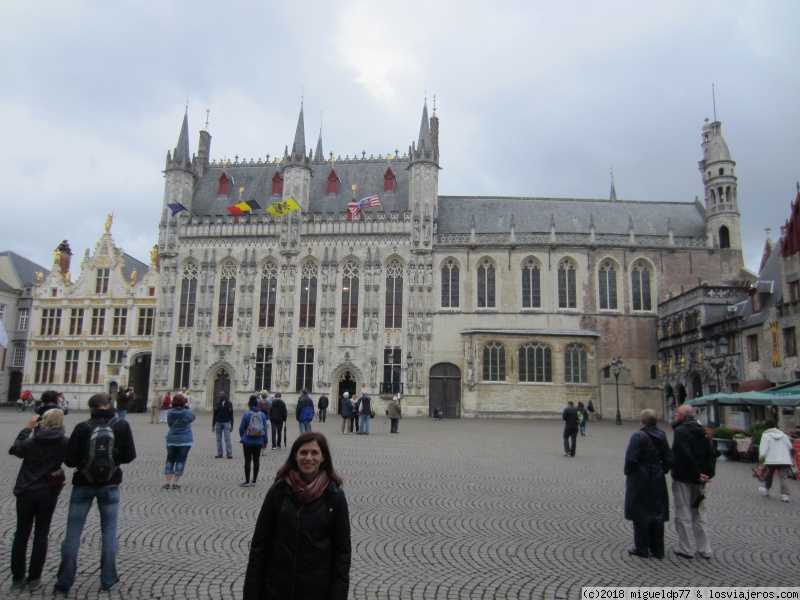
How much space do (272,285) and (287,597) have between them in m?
42.4

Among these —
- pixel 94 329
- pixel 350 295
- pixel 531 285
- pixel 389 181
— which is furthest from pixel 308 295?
pixel 94 329

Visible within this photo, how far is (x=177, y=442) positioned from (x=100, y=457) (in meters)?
5.68

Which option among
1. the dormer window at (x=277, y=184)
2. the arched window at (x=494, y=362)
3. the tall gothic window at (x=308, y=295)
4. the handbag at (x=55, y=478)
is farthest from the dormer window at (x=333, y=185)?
the handbag at (x=55, y=478)

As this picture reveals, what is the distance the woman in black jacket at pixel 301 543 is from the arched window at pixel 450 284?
3975 cm

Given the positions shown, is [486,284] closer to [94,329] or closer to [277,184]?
[277,184]

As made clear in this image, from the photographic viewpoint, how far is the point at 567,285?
43.7 meters

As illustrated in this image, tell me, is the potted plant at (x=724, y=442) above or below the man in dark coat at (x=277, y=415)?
below

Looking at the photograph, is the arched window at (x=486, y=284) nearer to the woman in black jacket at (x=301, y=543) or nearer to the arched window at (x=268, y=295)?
the arched window at (x=268, y=295)

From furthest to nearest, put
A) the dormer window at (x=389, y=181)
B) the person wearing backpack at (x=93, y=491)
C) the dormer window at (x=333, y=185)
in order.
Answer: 1. the dormer window at (x=333, y=185)
2. the dormer window at (x=389, y=181)
3. the person wearing backpack at (x=93, y=491)

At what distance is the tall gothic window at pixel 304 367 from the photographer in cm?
4347

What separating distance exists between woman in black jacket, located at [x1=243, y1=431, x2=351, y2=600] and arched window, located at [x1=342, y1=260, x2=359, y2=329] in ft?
130

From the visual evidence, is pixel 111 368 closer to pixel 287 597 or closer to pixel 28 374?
pixel 28 374

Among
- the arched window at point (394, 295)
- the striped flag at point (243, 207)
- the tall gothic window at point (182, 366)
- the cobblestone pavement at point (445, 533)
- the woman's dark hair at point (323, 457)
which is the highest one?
the striped flag at point (243, 207)

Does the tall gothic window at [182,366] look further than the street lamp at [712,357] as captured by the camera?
Yes
